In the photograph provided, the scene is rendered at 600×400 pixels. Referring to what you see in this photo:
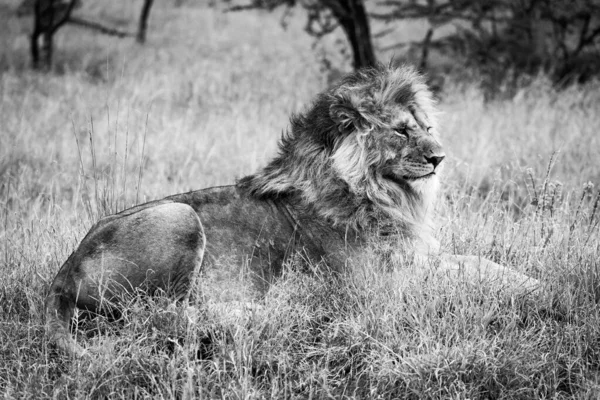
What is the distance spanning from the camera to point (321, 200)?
4.30 m

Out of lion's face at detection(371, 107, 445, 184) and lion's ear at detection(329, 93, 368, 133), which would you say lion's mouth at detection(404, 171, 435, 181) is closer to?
lion's face at detection(371, 107, 445, 184)

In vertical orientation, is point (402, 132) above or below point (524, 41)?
above

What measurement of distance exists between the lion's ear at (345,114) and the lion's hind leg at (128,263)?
1.14m

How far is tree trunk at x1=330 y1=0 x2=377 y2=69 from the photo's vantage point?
1064cm

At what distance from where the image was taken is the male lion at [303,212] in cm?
374

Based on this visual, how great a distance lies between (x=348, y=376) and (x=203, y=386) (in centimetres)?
71

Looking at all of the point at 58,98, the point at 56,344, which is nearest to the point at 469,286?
the point at 56,344

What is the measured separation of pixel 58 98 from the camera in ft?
A: 34.4

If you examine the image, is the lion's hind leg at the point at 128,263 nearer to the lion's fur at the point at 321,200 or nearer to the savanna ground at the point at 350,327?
the lion's fur at the point at 321,200

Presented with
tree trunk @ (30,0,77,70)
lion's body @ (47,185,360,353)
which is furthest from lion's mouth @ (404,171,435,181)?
tree trunk @ (30,0,77,70)

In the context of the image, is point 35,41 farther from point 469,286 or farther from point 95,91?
point 469,286

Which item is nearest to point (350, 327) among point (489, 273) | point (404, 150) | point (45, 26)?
point (489, 273)

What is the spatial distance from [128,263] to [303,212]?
1.15 m

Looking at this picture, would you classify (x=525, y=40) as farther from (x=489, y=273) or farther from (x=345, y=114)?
(x=489, y=273)
